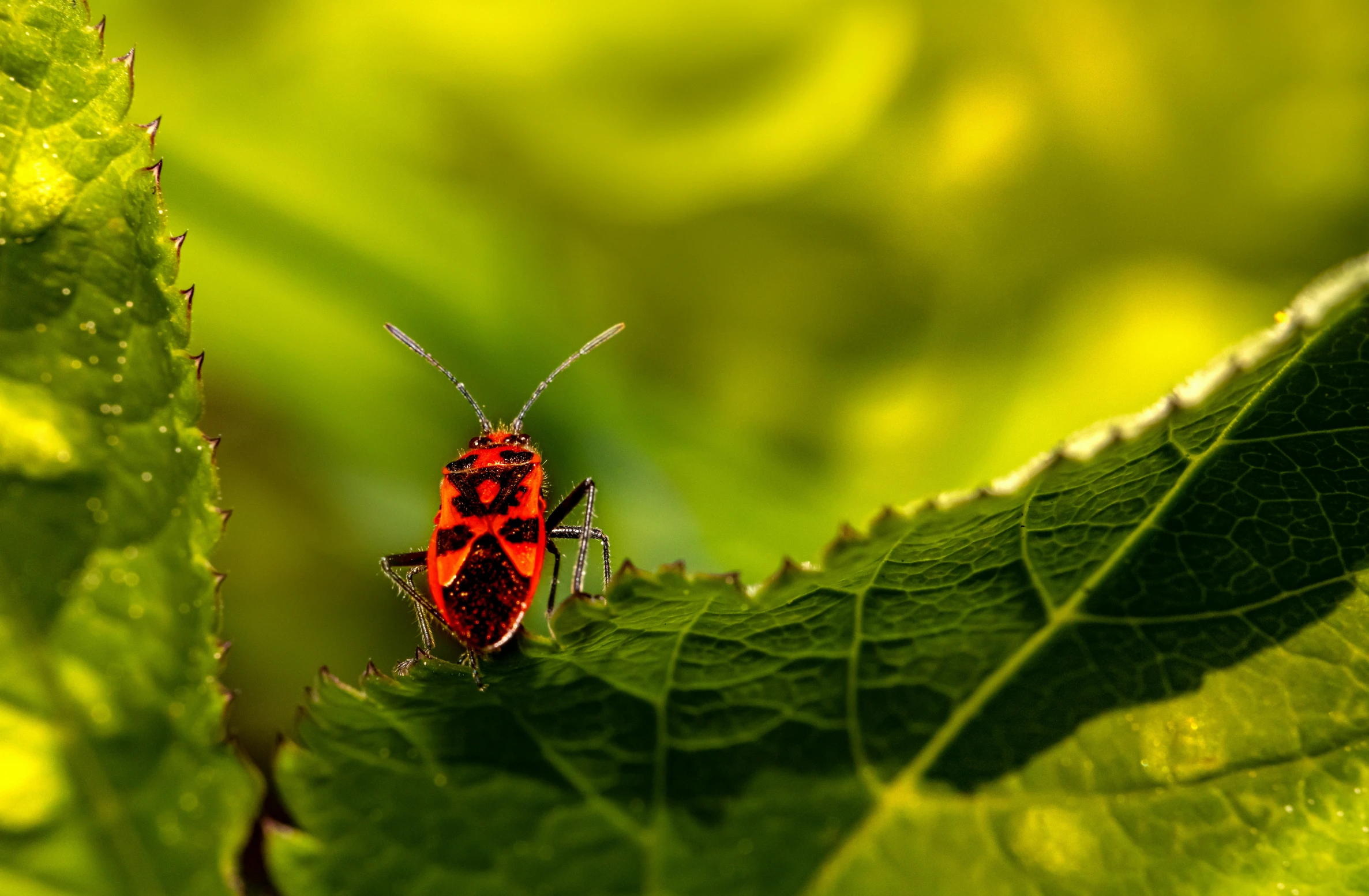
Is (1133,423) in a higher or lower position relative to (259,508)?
lower

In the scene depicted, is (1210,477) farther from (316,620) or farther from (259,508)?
(259,508)

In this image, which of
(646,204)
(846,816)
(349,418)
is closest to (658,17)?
(646,204)

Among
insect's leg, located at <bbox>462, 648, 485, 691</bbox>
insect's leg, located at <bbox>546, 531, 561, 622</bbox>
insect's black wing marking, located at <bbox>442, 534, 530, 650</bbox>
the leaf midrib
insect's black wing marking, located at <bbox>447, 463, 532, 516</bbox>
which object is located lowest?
the leaf midrib

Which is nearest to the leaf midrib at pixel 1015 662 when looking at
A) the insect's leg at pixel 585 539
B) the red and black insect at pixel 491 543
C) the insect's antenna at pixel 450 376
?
the red and black insect at pixel 491 543

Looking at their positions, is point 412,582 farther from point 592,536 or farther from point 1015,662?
point 1015,662

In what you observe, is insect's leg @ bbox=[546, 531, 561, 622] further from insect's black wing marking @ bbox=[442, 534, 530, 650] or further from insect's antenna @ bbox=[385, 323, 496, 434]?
insect's antenna @ bbox=[385, 323, 496, 434]

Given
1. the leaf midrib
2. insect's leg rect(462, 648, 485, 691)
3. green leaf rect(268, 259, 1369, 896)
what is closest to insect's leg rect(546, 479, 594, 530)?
insect's leg rect(462, 648, 485, 691)
